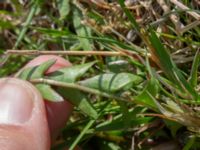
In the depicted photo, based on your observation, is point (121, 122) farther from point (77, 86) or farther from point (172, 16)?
point (172, 16)

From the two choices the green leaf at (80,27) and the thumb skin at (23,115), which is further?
the green leaf at (80,27)

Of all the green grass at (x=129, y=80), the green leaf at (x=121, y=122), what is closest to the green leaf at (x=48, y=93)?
the green grass at (x=129, y=80)

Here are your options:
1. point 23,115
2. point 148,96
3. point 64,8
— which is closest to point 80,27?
point 64,8

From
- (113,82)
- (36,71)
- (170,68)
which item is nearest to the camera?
(170,68)

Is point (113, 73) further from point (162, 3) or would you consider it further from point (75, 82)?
point (162, 3)

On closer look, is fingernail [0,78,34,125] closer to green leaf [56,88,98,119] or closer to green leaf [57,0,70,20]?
green leaf [56,88,98,119]

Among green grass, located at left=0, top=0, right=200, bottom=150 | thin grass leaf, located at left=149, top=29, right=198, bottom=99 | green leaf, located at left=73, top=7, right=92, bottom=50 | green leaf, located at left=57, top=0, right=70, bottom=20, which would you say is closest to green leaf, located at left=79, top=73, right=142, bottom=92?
green grass, located at left=0, top=0, right=200, bottom=150

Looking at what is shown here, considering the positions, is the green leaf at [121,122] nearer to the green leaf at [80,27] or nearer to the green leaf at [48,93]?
the green leaf at [48,93]
